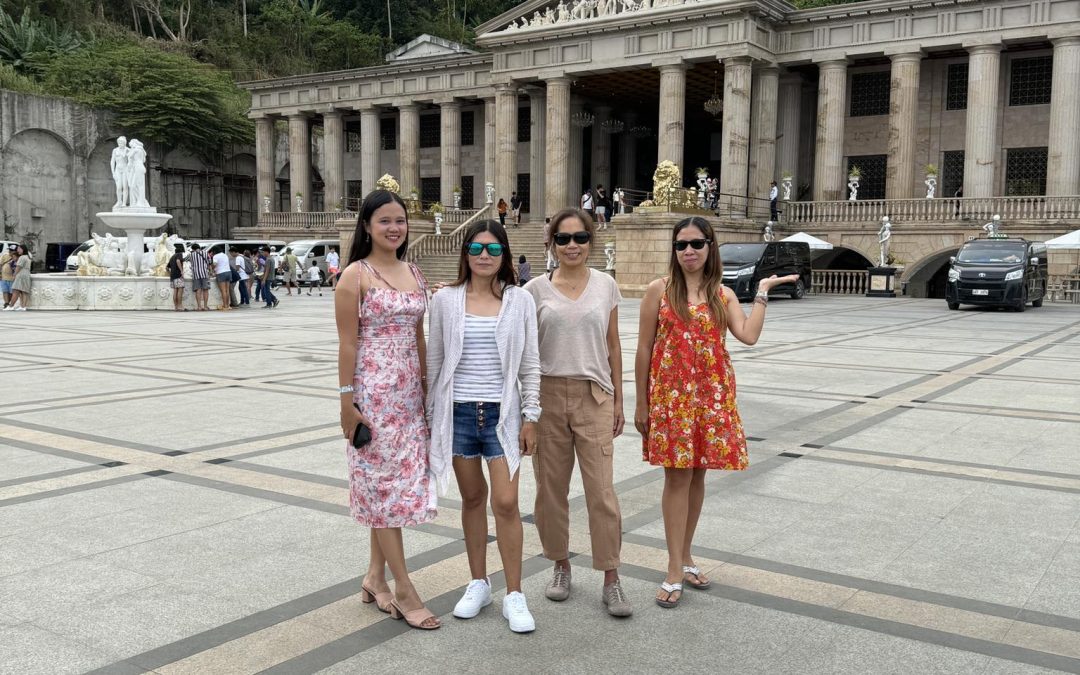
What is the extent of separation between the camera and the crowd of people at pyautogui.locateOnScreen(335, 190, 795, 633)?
4.14m

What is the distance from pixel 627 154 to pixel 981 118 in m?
18.2

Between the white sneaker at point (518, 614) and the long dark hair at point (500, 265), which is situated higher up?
the long dark hair at point (500, 265)

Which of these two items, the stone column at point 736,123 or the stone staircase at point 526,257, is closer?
the stone staircase at point 526,257

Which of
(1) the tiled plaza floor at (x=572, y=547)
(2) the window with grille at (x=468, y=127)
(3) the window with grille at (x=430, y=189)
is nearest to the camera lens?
(1) the tiled plaza floor at (x=572, y=547)

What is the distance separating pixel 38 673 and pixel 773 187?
3449 cm

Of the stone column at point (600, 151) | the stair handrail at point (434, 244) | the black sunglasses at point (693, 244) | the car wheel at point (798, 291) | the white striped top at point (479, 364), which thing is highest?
the stone column at point (600, 151)

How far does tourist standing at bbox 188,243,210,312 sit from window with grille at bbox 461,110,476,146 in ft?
93.5

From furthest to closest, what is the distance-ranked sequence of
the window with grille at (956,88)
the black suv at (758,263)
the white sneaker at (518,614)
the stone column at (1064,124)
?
1. the window with grille at (956,88)
2. the stone column at (1064,124)
3. the black suv at (758,263)
4. the white sneaker at (518,614)

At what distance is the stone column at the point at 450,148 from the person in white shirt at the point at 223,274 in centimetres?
2378

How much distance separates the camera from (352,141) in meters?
56.0

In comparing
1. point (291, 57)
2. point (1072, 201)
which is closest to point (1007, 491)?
point (1072, 201)

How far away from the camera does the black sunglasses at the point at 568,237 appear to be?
14.4 ft

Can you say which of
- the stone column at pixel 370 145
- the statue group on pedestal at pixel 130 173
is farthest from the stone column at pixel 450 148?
the statue group on pedestal at pixel 130 173

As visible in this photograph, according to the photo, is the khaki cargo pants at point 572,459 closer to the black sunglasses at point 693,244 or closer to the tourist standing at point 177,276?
the black sunglasses at point 693,244
